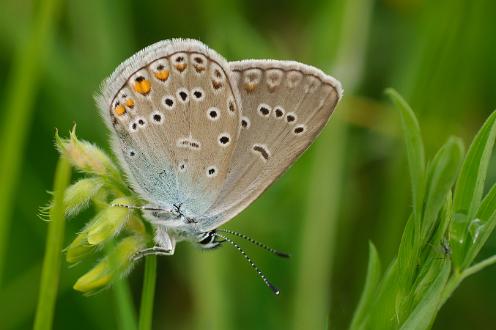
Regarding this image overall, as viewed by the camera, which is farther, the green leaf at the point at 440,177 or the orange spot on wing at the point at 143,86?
the orange spot on wing at the point at 143,86

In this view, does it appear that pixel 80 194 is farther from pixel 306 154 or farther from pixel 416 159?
pixel 306 154

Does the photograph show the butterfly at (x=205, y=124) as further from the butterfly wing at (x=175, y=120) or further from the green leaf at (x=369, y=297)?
the green leaf at (x=369, y=297)

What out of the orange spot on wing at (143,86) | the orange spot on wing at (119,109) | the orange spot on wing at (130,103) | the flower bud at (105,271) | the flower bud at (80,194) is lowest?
the flower bud at (105,271)

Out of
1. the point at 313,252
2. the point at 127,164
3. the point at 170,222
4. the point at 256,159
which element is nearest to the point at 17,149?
the point at 127,164

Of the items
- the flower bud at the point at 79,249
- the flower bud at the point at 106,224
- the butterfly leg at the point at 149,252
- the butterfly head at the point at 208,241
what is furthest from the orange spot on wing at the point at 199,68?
the flower bud at the point at 79,249

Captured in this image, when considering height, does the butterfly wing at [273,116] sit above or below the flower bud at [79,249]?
above

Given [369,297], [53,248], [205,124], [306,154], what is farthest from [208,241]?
[306,154]
